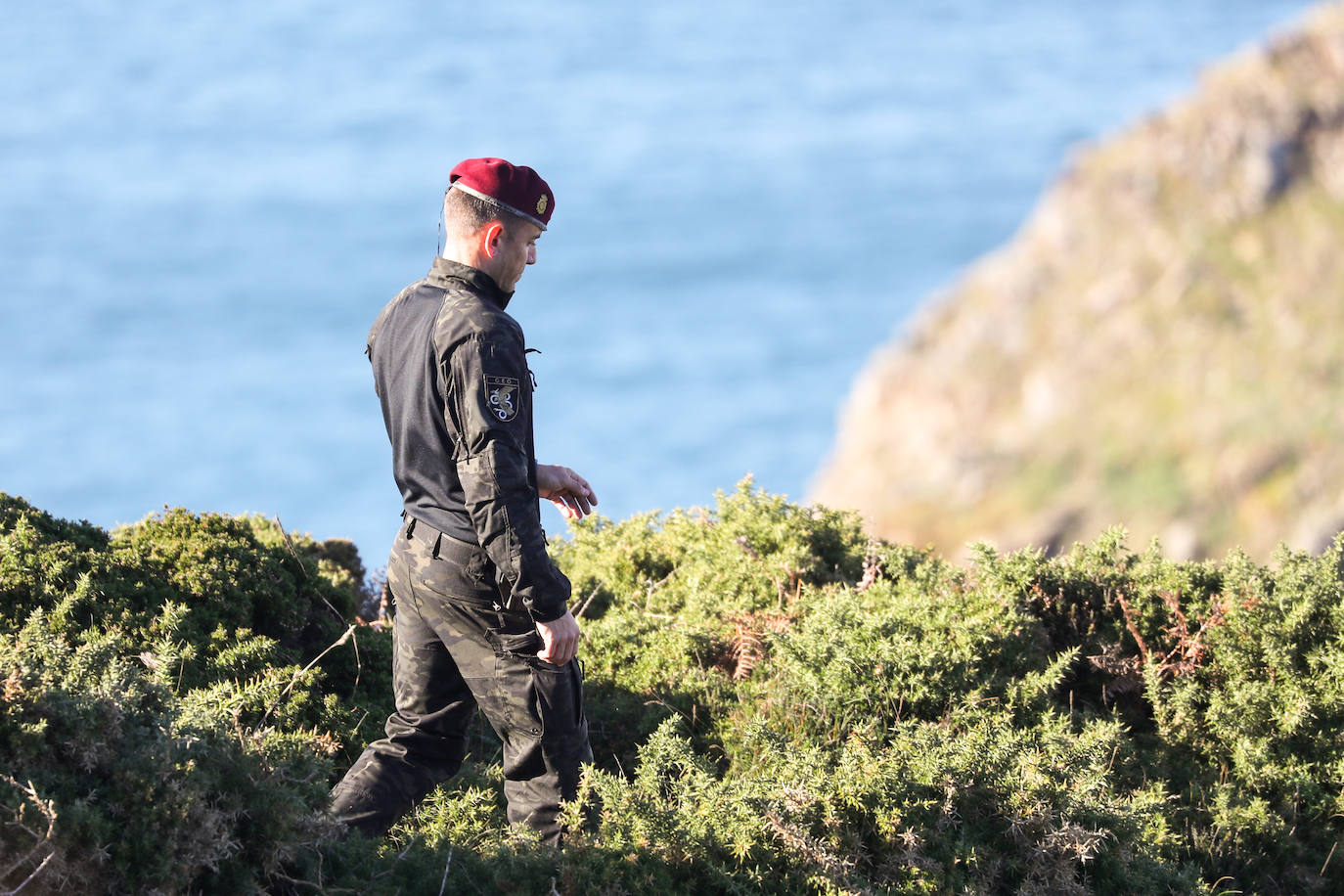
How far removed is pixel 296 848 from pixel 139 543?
2.85 m

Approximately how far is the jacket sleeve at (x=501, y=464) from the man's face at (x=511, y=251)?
410 mm

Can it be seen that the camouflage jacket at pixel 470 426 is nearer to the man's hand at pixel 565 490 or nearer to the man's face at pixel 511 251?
the man's face at pixel 511 251

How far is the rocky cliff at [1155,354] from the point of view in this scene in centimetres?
3419

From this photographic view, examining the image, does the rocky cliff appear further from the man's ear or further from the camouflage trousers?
the man's ear

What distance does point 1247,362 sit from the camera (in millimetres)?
39125

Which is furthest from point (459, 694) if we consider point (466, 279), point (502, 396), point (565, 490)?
point (466, 279)

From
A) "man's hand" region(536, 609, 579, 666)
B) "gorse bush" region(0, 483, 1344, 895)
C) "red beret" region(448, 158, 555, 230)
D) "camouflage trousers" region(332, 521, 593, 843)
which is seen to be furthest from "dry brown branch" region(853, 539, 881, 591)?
"red beret" region(448, 158, 555, 230)

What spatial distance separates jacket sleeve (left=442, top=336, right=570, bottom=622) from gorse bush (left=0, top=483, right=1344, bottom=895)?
897 millimetres

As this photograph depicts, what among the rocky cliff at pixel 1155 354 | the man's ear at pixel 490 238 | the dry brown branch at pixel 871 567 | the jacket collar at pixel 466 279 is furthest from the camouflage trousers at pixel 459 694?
the rocky cliff at pixel 1155 354

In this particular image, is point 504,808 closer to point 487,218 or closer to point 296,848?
point 296,848

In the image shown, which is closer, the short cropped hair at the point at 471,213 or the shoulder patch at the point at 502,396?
the shoulder patch at the point at 502,396

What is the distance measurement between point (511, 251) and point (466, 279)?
21 centimetres

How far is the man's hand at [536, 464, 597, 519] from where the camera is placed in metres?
5.86

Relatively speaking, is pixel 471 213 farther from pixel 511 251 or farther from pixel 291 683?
pixel 291 683
